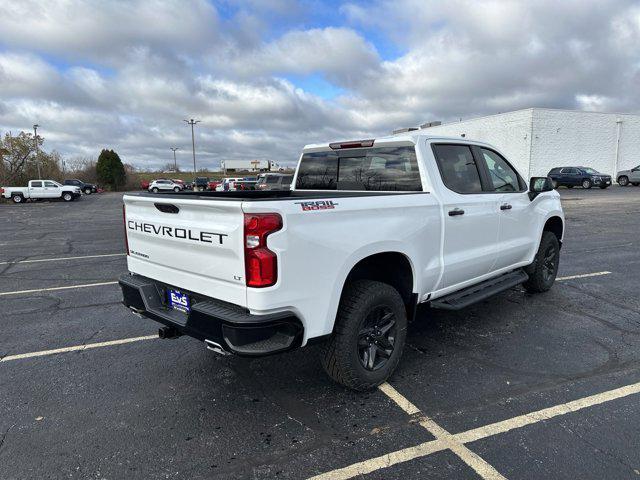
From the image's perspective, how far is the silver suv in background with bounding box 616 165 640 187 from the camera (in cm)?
3475

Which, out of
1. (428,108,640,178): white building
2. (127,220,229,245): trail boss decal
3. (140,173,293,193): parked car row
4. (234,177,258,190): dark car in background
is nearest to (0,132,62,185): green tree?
(140,173,293,193): parked car row

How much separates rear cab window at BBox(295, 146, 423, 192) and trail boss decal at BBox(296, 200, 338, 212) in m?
1.26

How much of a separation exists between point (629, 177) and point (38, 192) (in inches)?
1855

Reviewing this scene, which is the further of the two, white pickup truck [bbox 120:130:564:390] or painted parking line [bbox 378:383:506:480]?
white pickup truck [bbox 120:130:564:390]

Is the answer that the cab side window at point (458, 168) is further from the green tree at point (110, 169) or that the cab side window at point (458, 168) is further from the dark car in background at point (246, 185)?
the green tree at point (110, 169)

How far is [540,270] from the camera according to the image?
5.76 m

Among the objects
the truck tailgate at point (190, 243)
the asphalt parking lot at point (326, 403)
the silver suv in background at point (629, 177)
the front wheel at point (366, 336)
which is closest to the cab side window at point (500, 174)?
the asphalt parking lot at point (326, 403)

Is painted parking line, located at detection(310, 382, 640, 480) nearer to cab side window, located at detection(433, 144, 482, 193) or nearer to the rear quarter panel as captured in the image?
the rear quarter panel

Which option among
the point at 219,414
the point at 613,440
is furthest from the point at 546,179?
the point at 219,414

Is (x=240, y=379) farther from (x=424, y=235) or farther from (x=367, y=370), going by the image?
(x=424, y=235)

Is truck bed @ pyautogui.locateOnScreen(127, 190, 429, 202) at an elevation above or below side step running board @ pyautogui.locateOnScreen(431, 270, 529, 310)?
above

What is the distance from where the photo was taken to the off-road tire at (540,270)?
5.68m

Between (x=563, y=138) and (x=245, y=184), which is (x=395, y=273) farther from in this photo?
(x=563, y=138)

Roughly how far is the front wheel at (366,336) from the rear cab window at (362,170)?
3.70ft
